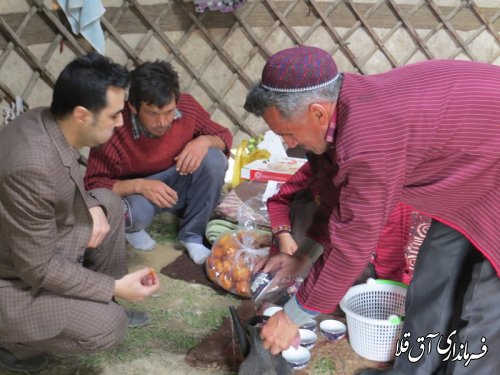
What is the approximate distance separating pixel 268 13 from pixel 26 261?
2.14 m

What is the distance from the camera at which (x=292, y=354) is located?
5.31 feet

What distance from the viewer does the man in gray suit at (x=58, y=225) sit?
1.26m

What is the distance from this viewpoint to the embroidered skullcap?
1.12m

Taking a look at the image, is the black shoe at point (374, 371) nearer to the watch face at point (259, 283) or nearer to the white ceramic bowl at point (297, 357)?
the white ceramic bowl at point (297, 357)

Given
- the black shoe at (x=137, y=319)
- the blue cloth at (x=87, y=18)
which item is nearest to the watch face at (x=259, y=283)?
the black shoe at (x=137, y=319)

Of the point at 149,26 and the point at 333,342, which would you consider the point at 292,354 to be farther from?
the point at 149,26

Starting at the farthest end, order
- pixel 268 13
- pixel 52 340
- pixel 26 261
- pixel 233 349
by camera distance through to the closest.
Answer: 1. pixel 268 13
2. pixel 233 349
3. pixel 52 340
4. pixel 26 261

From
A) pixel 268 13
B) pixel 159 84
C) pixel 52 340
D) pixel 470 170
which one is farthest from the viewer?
pixel 268 13

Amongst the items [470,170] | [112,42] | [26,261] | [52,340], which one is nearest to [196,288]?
[52,340]

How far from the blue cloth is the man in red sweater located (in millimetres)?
575

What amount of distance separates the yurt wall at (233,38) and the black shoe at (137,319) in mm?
1218

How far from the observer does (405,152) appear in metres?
1.10

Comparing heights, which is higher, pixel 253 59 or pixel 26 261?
pixel 26 261

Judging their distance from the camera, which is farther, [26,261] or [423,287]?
[423,287]
